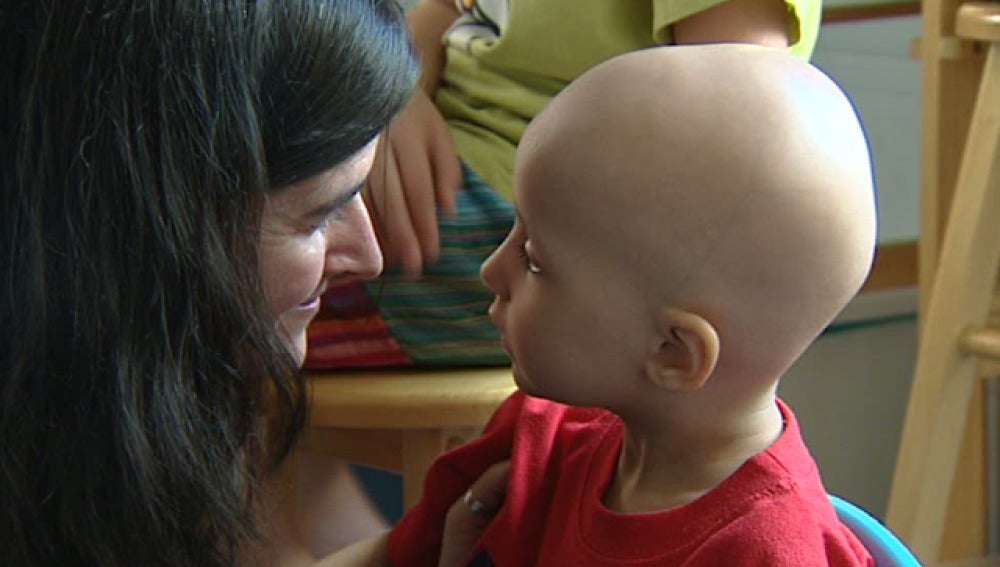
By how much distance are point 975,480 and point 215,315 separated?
134 centimetres

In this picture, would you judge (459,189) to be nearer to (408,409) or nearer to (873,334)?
(408,409)

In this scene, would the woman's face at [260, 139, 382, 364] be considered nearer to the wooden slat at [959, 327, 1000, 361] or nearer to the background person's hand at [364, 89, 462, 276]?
the background person's hand at [364, 89, 462, 276]

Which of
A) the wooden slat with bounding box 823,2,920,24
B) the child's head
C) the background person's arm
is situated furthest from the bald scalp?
the wooden slat with bounding box 823,2,920,24

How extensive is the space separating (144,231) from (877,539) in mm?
444

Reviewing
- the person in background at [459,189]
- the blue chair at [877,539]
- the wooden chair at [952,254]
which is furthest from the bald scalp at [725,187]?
the wooden chair at [952,254]

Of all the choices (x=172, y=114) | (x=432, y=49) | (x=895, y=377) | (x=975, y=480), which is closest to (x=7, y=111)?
(x=172, y=114)

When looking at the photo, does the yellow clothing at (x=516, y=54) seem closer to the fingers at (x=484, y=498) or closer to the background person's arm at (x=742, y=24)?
the background person's arm at (x=742, y=24)

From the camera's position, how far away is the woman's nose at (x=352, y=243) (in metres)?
0.97

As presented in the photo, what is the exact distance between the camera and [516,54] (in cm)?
125

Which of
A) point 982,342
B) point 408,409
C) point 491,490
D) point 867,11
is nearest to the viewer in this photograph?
point 491,490

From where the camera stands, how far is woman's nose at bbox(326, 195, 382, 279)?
0.97 metres

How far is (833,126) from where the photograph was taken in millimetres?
763

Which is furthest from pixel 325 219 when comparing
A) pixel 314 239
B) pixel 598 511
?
pixel 598 511

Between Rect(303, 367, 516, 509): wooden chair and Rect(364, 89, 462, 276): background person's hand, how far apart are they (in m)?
0.09
